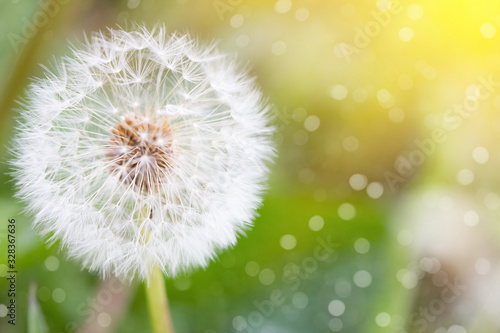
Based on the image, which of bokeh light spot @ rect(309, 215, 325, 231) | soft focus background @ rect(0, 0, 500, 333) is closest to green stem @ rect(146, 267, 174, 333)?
soft focus background @ rect(0, 0, 500, 333)

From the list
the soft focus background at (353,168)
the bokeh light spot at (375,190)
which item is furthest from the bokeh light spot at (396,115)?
the bokeh light spot at (375,190)

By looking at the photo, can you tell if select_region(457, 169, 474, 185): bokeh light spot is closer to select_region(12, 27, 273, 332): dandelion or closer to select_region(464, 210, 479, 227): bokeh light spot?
select_region(464, 210, 479, 227): bokeh light spot

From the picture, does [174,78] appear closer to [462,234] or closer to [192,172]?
[192,172]

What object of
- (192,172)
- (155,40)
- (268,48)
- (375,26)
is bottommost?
(192,172)

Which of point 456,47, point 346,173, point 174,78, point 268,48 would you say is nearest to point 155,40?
point 174,78

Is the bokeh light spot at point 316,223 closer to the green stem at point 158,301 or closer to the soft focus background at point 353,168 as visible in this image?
the soft focus background at point 353,168

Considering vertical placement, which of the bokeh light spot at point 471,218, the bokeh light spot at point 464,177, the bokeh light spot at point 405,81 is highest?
the bokeh light spot at point 405,81
